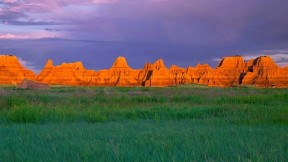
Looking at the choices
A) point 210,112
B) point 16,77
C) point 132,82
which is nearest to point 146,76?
point 132,82

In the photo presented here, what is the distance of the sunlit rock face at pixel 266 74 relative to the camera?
135 metres

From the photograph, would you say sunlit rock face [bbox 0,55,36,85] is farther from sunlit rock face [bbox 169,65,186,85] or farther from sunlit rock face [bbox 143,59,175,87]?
sunlit rock face [bbox 169,65,186,85]

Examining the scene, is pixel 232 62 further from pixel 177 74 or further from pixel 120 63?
pixel 120 63

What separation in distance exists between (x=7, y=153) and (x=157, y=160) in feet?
8.01

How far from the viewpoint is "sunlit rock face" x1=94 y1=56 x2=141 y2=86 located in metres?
152

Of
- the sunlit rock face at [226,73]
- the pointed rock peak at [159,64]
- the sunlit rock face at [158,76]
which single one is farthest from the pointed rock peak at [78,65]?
the sunlit rock face at [226,73]

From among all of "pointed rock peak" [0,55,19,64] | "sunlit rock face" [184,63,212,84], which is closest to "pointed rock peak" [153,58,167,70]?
"sunlit rock face" [184,63,212,84]

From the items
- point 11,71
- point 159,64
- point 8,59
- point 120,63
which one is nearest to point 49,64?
point 8,59

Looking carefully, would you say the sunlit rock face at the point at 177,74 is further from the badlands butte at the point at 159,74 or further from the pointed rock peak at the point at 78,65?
the pointed rock peak at the point at 78,65

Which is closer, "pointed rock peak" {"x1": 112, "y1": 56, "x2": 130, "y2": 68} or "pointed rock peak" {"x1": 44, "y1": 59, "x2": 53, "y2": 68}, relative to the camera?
"pointed rock peak" {"x1": 44, "y1": 59, "x2": 53, "y2": 68}

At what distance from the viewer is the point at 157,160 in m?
5.22

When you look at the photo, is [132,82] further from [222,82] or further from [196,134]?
[196,134]

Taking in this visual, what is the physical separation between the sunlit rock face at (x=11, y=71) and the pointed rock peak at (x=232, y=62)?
8379cm

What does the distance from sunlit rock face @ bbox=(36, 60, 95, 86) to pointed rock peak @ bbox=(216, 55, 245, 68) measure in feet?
193
